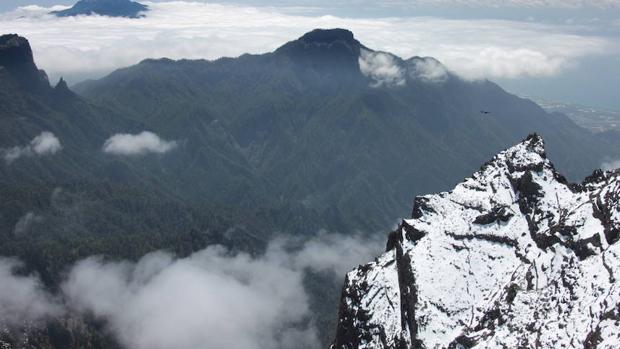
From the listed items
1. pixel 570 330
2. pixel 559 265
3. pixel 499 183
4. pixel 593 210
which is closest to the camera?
pixel 570 330

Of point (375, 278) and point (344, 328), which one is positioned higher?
point (375, 278)

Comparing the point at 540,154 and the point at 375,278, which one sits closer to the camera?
the point at 375,278

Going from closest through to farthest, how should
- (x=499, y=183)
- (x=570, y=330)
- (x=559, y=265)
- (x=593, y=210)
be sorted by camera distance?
(x=570, y=330), (x=559, y=265), (x=593, y=210), (x=499, y=183)

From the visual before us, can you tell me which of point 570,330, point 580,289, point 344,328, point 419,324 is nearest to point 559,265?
point 580,289

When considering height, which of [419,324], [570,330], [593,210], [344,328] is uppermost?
[593,210]

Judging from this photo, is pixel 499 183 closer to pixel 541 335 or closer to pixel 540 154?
pixel 540 154

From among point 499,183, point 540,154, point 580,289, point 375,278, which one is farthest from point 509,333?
point 540,154
